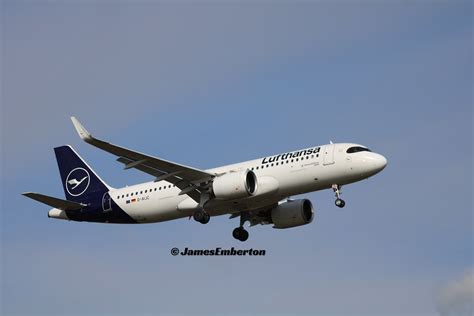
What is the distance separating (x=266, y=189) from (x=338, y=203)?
3.93 metres

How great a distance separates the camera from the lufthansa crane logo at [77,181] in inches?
2207

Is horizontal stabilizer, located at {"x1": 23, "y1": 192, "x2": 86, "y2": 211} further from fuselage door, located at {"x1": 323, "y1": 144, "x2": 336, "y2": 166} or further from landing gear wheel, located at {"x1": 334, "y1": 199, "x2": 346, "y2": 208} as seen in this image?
landing gear wheel, located at {"x1": 334, "y1": 199, "x2": 346, "y2": 208}

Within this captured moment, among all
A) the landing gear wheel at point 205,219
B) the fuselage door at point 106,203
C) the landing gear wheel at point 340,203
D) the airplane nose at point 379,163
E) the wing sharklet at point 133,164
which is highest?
the airplane nose at point 379,163

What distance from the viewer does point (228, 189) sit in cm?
4766

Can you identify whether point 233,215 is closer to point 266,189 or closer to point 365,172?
point 266,189

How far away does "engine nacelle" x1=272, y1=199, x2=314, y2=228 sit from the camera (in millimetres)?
53375

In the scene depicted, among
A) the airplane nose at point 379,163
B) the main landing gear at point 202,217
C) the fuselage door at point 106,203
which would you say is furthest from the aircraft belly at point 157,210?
the airplane nose at point 379,163

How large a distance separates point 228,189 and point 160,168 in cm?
393

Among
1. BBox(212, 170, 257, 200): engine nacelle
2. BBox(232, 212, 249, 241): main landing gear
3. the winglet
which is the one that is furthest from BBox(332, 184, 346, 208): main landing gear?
the winglet

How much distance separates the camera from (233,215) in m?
54.1

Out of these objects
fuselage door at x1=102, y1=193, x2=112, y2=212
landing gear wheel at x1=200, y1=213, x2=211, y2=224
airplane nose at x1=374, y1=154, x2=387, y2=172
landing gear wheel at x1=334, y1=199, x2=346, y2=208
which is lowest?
landing gear wheel at x1=200, y1=213, x2=211, y2=224

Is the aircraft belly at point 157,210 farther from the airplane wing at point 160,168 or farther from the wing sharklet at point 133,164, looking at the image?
the wing sharklet at point 133,164

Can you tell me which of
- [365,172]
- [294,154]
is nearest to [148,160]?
[294,154]

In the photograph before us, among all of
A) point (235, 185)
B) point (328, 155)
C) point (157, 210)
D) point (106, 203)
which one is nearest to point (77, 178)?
point (106, 203)
